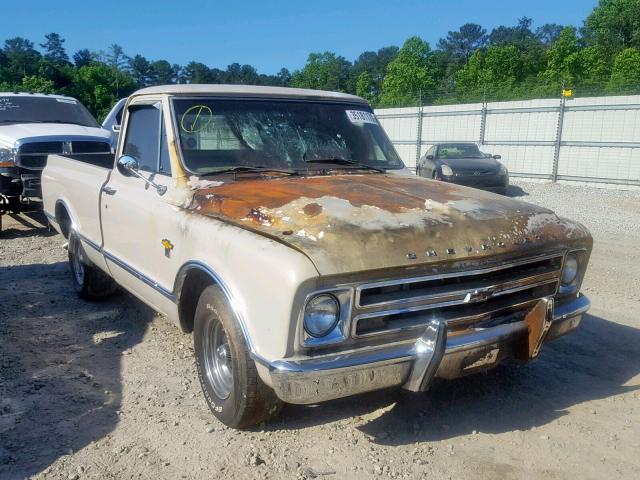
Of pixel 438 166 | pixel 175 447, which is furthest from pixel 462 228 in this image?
pixel 438 166

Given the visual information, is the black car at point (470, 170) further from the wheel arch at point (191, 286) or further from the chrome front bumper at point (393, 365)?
the chrome front bumper at point (393, 365)

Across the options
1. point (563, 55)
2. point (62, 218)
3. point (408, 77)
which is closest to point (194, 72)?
point (408, 77)

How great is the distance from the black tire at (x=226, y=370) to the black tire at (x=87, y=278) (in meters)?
2.51

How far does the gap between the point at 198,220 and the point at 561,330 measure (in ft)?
7.29

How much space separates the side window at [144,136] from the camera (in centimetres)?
417

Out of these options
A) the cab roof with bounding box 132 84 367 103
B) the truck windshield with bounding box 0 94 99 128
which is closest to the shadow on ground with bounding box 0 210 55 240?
the truck windshield with bounding box 0 94 99 128

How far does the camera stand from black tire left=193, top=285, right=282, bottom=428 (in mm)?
2920

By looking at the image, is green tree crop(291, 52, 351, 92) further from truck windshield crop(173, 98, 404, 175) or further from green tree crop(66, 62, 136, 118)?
truck windshield crop(173, 98, 404, 175)

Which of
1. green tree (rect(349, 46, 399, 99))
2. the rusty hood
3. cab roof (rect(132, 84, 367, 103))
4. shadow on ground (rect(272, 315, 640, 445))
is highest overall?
green tree (rect(349, 46, 399, 99))

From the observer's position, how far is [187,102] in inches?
159

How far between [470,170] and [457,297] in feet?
39.4

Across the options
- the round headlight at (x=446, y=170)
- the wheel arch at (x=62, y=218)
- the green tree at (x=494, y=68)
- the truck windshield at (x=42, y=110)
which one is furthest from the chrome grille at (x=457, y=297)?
the green tree at (x=494, y=68)

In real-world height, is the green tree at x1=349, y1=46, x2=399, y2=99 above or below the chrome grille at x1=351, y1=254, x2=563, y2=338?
above

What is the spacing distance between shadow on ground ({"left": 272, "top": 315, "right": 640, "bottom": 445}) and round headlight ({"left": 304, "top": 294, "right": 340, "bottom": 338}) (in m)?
0.92
